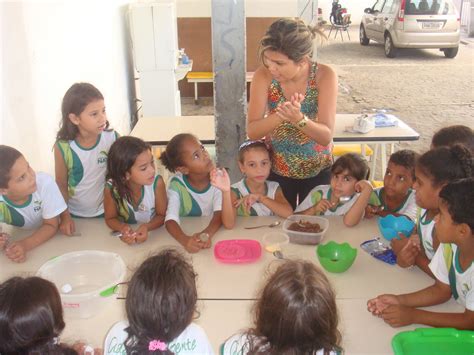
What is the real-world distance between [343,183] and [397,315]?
0.88 meters

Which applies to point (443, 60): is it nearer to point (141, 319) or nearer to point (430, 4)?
point (430, 4)

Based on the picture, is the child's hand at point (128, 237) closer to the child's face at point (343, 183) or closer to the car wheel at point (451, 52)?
the child's face at point (343, 183)

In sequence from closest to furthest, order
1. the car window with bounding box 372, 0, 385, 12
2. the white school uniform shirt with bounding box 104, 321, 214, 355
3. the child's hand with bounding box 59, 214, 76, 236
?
the white school uniform shirt with bounding box 104, 321, 214, 355 → the child's hand with bounding box 59, 214, 76, 236 → the car window with bounding box 372, 0, 385, 12

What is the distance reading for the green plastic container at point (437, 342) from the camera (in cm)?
139

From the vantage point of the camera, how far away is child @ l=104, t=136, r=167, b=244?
7.22ft

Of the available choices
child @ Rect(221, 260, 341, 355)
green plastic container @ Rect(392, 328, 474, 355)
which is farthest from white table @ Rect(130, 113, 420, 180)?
child @ Rect(221, 260, 341, 355)

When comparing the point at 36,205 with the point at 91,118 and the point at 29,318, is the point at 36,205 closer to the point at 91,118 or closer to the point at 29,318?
the point at 91,118

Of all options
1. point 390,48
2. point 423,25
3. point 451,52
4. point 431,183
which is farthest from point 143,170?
point 451,52

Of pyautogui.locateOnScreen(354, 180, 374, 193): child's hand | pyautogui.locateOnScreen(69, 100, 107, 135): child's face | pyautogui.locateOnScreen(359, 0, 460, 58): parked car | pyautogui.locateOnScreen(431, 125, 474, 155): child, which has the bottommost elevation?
pyautogui.locateOnScreen(354, 180, 374, 193): child's hand

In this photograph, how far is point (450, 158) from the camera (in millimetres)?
1811

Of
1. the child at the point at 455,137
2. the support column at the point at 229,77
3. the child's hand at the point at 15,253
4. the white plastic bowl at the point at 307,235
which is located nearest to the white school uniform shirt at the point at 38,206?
the child's hand at the point at 15,253

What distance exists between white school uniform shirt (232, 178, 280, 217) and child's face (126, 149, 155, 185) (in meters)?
0.45

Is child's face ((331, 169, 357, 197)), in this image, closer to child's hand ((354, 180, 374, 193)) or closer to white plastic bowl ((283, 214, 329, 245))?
child's hand ((354, 180, 374, 193))

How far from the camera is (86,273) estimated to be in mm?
1783
